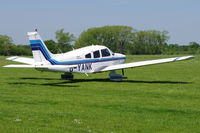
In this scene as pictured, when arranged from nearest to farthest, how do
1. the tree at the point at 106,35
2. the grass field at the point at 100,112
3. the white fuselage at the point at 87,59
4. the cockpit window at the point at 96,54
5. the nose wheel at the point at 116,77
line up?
the grass field at the point at 100,112
the white fuselage at the point at 87,59
the nose wheel at the point at 116,77
the cockpit window at the point at 96,54
the tree at the point at 106,35

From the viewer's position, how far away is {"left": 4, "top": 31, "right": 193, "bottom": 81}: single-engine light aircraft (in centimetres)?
1650

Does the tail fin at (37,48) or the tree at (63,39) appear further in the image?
the tree at (63,39)

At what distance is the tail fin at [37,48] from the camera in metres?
16.5

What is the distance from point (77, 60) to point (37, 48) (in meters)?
2.26

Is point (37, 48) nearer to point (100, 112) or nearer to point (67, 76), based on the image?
point (67, 76)

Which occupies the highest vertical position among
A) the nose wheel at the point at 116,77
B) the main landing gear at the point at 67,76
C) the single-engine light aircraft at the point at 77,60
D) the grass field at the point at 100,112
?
the single-engine light aircraft at the point at 77,60

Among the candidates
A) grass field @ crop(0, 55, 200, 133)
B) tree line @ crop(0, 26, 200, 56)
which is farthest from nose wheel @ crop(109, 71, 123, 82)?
tree line @ crop(0, 26, 200, 56)

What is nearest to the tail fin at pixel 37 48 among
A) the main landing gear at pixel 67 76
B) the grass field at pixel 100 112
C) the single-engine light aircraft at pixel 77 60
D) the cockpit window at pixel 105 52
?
the single-engine light aircraft at pixel 77 60

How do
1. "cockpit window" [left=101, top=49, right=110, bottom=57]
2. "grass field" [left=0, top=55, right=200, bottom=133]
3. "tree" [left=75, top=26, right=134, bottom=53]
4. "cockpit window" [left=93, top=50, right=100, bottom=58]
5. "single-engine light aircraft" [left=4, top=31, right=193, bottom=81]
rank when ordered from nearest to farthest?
"grass field" [left=0, top=55, right=200, bottom=133], "single-engine light aircraft" [left=4, top=31, right=193, bottom=81], "cockpit window" [left=93, top=50, right=100, bottom=58], "cockpit window" [left=101, top=49, right=110, bottom=57], "tree" [left=75, top=26, right=134, bottom=53]

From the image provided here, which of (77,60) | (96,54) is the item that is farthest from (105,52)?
(77,60)

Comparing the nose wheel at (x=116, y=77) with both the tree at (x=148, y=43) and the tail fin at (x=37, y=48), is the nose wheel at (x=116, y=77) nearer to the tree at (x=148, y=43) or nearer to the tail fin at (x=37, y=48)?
the tail fin at (x=37, y=48)

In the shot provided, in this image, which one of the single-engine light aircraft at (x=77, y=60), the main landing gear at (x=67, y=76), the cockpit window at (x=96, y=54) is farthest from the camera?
the main landing gear at (x=67, y=76)

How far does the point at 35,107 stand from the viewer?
372 inches

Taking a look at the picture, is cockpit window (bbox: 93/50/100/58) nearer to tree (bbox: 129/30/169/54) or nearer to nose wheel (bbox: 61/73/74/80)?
→ nose wheel (bbox: 61/73/74/80)
